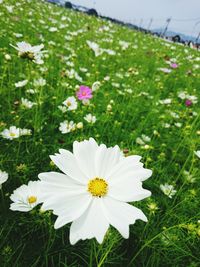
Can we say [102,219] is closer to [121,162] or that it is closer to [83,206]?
[83,206]

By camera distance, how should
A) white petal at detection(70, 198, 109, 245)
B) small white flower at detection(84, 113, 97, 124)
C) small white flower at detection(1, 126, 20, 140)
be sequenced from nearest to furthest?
white petal at detection(70, 198, 109, 245), small white flower at detection(1, 126, 20, 140), small white flower at detection(84, 113, 97, 124)

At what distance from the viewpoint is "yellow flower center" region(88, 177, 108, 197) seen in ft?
2.08

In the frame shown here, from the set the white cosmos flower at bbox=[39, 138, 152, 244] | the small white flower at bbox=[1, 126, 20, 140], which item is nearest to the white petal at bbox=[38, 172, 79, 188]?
the white cosmos flower at bbox=[39, 138, 152, 244]

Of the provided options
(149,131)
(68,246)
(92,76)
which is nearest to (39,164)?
(68,246)

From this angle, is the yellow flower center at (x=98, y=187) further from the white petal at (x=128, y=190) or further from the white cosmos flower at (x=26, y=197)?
the white cosmos flower at (x=26, y=197)

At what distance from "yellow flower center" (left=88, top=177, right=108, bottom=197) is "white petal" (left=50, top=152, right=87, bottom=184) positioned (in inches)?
0.8

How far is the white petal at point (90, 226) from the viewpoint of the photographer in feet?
1.64

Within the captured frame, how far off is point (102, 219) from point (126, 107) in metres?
1.74

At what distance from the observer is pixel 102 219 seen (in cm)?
55

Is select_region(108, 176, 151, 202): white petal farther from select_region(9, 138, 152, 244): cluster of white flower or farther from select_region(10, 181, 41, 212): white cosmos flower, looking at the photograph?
select_region(10, 181, 41, 212): white cosmos flower

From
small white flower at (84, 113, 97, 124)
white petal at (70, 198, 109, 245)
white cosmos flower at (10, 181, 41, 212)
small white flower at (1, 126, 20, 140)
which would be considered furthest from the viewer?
small white flower at (84, 113, 97, 124)

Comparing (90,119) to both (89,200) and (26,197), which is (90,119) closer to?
(26,197)

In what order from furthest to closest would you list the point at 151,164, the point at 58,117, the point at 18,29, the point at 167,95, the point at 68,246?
the point at 18,29 → the point at 167,95 → the point at 58,117 → the point at 151,164 → the point at 68,246

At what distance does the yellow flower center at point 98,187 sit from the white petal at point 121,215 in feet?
0.11
